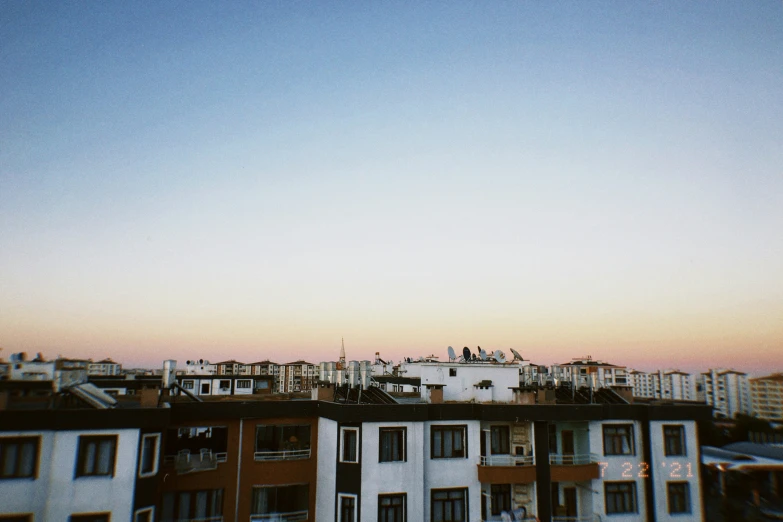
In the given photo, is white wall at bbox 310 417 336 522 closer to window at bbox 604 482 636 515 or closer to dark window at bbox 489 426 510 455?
dark window at bbox 489 426 510 455

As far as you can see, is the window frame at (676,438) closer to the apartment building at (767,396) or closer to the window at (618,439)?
the window at (618,439)

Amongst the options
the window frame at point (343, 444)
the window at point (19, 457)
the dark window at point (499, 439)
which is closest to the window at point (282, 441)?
the window frame at point (343, 444)

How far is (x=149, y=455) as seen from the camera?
23469 millimetres

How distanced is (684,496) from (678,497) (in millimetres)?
380

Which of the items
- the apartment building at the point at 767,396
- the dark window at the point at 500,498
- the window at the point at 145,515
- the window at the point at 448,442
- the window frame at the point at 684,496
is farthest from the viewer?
the apartment building at the point at 767,396

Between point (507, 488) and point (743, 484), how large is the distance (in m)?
38.9

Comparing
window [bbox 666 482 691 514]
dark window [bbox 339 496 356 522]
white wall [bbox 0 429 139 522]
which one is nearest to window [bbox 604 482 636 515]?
window [bbox 666 482 691 514]

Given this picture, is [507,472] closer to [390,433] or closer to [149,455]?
[390,433]

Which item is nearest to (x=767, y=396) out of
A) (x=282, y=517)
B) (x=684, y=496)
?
(x=684, y=496)

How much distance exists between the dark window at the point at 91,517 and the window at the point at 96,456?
5.13 ft

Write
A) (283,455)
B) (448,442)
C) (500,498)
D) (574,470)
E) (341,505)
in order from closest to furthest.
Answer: (341,505), (448,442), (574,470), (283,455), (500,498)

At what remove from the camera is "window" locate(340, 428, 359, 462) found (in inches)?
1027

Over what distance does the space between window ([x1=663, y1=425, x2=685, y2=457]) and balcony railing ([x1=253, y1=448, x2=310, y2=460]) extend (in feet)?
67.1

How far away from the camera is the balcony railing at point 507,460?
27562 mm
